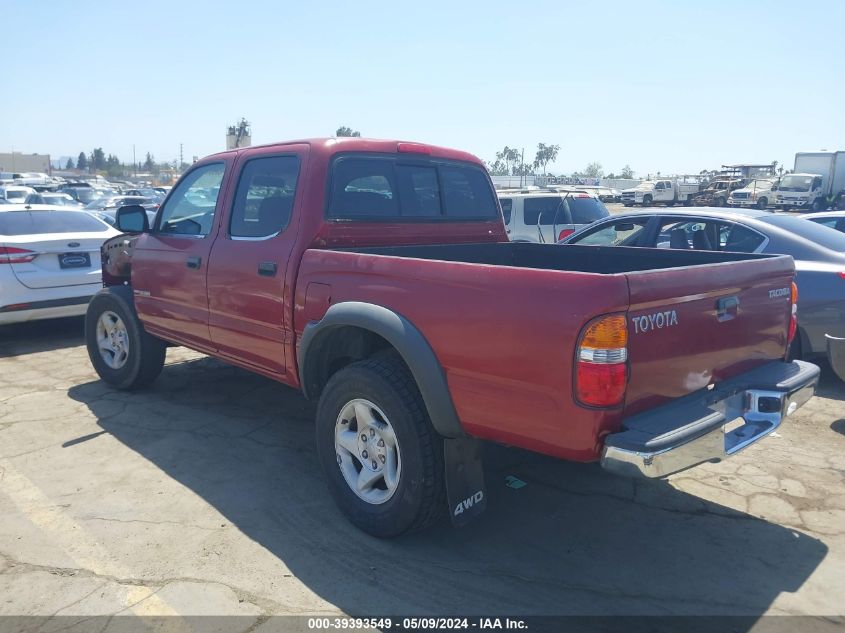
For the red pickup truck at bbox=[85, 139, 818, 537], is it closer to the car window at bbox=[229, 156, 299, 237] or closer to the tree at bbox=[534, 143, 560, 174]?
the car window at bbox=[229, 156, 299, 237]

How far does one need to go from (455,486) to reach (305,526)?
3.15ft

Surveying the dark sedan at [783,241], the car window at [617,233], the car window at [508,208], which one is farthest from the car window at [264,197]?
the car window at [508,208]

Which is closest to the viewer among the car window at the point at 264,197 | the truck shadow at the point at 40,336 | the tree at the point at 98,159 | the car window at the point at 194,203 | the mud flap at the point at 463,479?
the mud flap at the point at 463,479

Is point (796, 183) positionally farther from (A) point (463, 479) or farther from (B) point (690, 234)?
(A) point (463, 479)

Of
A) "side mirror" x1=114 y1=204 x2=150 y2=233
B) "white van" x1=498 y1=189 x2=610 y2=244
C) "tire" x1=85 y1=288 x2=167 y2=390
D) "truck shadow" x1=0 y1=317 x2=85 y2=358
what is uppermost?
"side mirror" x1=114 y1=204 x2=150 y2=233

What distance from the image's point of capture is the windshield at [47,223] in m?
7.59

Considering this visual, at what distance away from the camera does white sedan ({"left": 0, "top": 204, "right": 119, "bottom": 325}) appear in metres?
7.23

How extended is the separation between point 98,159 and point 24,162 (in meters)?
25.1

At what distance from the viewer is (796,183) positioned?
130 feet

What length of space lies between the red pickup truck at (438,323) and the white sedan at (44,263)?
260 centimetres

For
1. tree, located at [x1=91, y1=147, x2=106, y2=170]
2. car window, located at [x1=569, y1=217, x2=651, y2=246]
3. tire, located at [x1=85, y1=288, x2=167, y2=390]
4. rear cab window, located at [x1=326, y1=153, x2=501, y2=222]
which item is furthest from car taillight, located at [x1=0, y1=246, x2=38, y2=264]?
tree, located at [x1=91, y1=147, x2=106, y2=170]

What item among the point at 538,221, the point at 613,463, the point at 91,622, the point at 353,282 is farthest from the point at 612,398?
the point at 538,221

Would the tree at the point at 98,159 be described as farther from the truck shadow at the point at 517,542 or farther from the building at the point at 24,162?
the truck shadow at the point at 517,542

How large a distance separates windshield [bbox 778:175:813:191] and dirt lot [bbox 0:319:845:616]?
39.7 m
